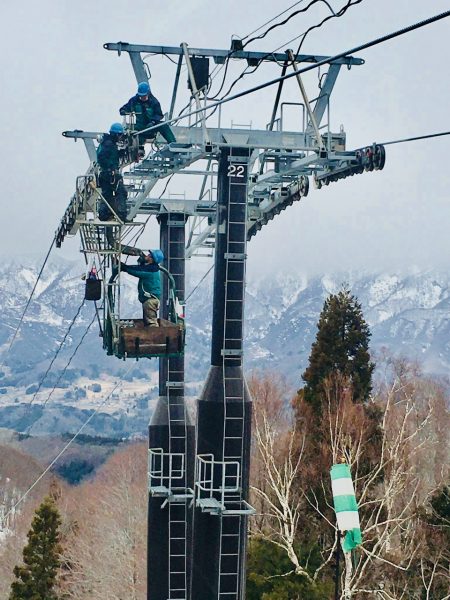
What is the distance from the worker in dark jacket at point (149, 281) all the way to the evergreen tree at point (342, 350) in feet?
62.2

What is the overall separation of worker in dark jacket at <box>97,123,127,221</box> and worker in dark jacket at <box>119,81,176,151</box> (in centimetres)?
37

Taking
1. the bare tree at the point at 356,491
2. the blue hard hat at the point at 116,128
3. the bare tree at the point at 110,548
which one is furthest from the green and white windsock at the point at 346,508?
the bare tree at the point at 110,548

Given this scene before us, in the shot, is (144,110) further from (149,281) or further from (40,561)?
(40,561)

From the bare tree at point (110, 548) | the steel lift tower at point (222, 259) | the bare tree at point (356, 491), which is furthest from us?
the bare tree at point (110, 548)

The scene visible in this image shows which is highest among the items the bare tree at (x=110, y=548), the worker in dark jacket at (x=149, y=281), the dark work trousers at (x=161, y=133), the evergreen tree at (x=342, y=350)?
the dark work trousers at (x=161, y=133)

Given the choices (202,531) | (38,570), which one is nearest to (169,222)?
(202,531)

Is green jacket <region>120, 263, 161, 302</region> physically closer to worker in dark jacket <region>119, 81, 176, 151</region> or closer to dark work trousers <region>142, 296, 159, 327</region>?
dark work trousers <region>142, 296, 159, 327</region>

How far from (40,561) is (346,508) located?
996 inches

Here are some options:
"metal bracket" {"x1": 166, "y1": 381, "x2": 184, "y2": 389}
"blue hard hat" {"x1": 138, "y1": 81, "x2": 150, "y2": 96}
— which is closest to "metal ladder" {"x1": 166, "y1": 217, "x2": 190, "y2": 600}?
"metal bracket" {"x1": 166, "y1": 381, "x2": 184, "y2": 389}

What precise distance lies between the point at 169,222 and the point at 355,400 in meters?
14.8

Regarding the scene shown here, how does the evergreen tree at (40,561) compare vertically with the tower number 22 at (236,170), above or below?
below

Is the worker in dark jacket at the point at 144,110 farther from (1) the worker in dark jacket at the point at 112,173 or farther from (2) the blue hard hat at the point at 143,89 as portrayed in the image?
(1) the worker in dark jacket at the point at 112,173

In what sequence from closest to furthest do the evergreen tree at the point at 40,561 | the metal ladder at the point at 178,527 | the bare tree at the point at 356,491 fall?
1. the metal ladder at the point at 178,527
2. the bare tree at the point at 356,491
3. the evergreen tree at the point at 40,561

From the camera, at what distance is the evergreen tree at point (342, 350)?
1349 inches
